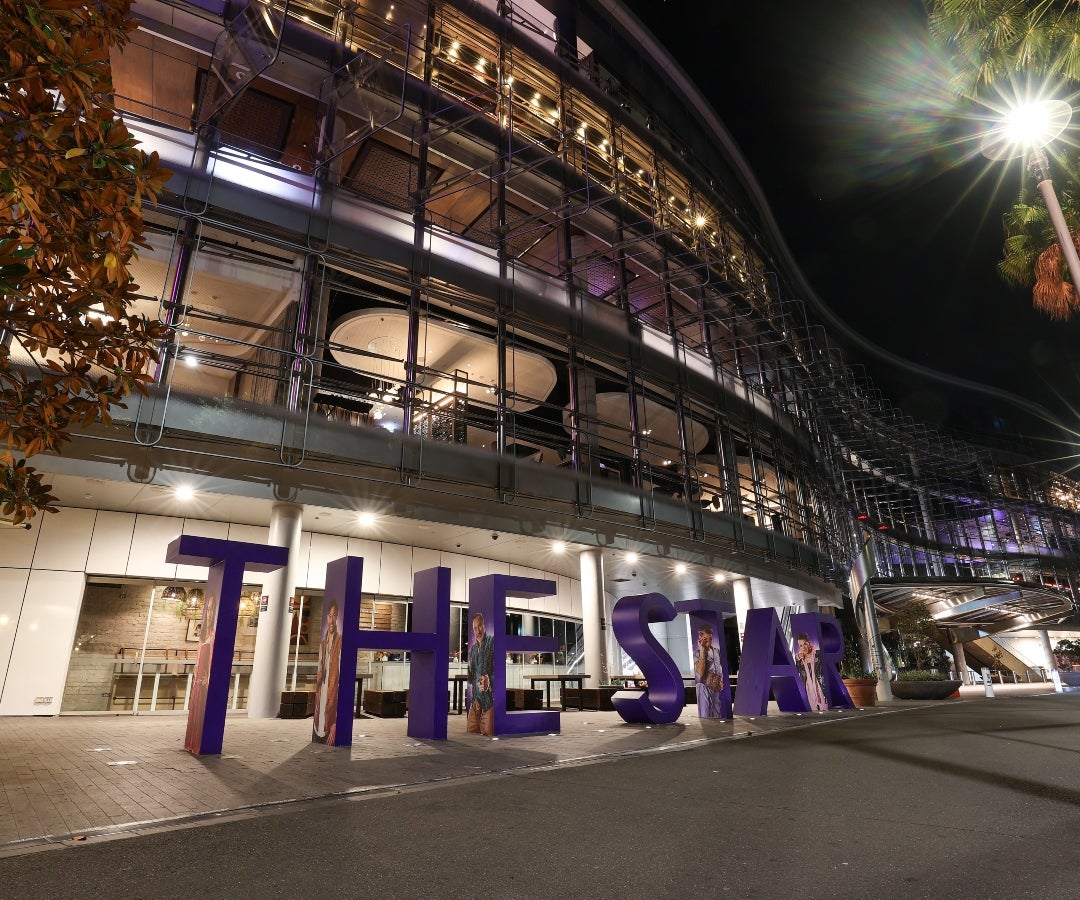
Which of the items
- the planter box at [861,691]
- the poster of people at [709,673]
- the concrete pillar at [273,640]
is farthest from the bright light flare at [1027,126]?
the planter box at [861,691]

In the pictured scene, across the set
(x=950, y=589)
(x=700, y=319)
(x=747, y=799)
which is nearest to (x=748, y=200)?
(x=700, y=319)

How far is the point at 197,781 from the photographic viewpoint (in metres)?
5.99

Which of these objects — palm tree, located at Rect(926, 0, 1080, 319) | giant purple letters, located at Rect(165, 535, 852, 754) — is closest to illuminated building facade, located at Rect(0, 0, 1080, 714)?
giant purple letters, located at Rect(165, 535, 852, 754)

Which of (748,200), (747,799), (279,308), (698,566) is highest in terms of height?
(748,200)

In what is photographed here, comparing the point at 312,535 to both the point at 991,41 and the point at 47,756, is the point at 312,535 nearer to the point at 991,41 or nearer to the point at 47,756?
the point at 47,756

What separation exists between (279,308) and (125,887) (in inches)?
576

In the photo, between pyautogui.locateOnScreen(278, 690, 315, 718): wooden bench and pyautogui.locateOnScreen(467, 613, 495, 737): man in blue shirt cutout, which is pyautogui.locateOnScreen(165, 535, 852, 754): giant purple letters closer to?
pyautogui.locateOnScreen(467, 613, 495, 737): man in blue shirt cutout

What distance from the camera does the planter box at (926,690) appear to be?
75.0ft

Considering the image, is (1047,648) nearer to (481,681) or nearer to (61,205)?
(481,681)

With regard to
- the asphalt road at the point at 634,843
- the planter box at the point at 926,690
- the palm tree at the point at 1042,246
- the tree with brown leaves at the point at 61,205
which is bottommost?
the planter box at the point at 926,690

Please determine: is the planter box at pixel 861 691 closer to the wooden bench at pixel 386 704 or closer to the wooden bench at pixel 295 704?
the wooden bench at pixel 386 704

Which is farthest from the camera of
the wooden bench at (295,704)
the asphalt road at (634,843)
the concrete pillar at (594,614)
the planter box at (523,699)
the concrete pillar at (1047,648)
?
the concrete pillar at (1047,648)

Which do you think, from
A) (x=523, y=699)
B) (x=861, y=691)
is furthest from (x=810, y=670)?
(x=523, y=699)

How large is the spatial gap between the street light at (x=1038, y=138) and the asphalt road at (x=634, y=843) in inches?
282
